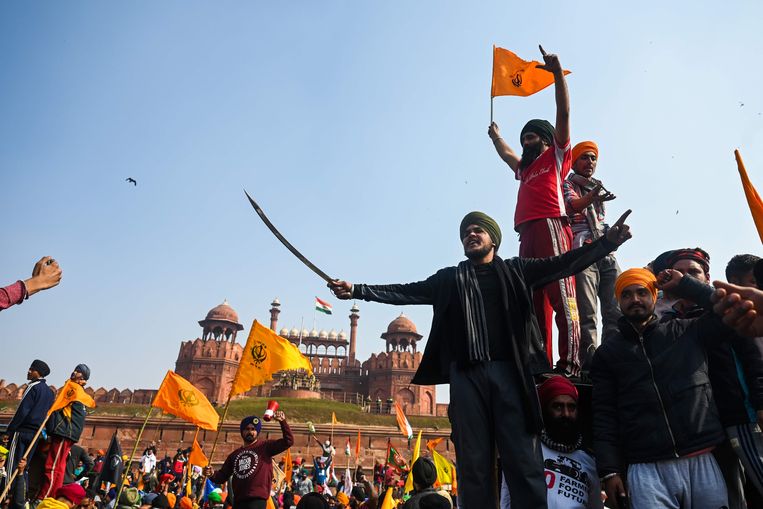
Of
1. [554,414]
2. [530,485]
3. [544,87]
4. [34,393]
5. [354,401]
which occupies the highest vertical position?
[354,401]

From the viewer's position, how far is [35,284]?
274 cm

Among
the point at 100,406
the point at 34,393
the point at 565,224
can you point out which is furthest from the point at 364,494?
the point at 100,406

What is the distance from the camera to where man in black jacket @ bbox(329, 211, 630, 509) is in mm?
2309

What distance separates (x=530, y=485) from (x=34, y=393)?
17.6 ft

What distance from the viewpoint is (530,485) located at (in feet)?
7.29

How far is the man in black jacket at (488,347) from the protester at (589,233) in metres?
1.17

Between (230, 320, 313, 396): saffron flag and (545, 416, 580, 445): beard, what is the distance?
17.0 feet

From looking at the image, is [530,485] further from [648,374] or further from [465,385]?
[648,374]

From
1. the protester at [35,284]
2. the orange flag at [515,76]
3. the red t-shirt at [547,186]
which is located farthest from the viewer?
the orange flag at [515,76]

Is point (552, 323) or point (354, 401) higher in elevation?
point (354, 401)

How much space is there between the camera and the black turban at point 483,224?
295cm

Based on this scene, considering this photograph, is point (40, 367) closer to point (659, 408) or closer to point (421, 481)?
point (421, 481)

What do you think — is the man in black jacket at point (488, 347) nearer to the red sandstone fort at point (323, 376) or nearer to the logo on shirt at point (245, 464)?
the logo on shirt at point (245, 464)

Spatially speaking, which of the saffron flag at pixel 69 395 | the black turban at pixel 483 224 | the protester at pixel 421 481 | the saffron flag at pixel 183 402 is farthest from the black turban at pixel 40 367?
the black turban at pixel 483 224
